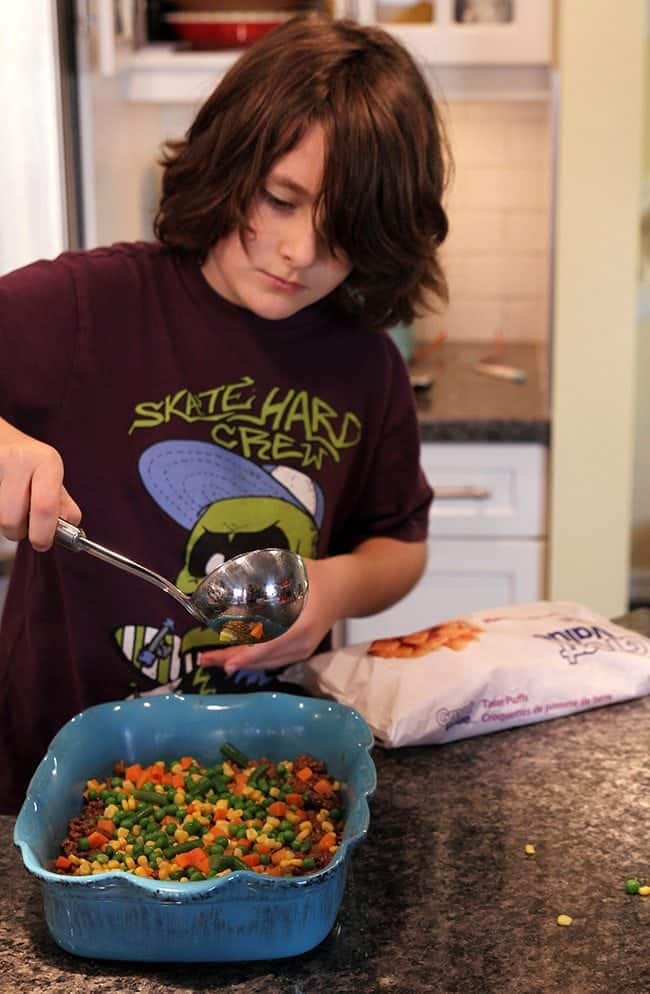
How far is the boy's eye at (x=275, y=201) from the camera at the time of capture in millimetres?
1272

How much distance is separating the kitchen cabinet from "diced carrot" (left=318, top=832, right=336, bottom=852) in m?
1.50

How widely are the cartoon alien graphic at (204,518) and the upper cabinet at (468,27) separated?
1.35 m

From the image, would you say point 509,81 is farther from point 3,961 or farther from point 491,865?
point 3,961

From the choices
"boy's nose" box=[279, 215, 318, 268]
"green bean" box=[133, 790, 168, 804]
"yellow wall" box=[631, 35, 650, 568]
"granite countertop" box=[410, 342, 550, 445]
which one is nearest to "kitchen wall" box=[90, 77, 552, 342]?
"granite countertop" box=[410, 342, 550, 445]

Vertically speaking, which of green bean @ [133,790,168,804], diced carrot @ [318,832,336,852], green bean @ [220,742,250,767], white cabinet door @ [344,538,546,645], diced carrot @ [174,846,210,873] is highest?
diced carrot @ [174,846,210,873]

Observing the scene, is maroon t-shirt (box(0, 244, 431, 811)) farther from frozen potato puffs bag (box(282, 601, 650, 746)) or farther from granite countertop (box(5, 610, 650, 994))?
granite countertop (box(5, 610, 650, 994))

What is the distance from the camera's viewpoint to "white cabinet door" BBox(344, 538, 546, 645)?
2.51 m

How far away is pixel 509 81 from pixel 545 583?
3.11 ft

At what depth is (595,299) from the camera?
238cm

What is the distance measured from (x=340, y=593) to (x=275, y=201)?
39cm

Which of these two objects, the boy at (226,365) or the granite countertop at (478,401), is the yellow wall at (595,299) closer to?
the granite countertop at (478,401)

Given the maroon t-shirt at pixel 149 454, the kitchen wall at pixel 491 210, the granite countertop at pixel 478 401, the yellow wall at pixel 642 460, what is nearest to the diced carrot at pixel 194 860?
the maroon t-shirt at pixel 149 454

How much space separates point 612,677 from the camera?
4.21 feet

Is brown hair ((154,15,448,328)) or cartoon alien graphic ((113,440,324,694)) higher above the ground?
brown hair ((154,15,448,328))
